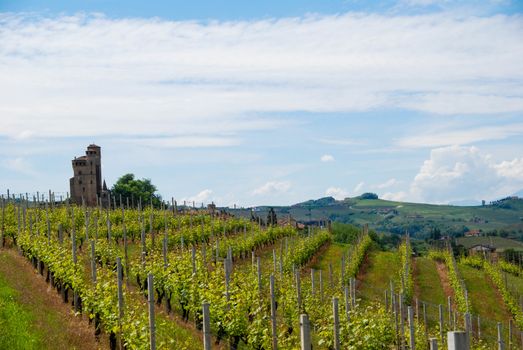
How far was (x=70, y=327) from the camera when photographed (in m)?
15.3

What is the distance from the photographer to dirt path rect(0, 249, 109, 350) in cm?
1403

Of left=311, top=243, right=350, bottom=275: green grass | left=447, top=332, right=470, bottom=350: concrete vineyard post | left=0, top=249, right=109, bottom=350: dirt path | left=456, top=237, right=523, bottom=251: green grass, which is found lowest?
left=456, top=237, right=523, bottom=251: green grass

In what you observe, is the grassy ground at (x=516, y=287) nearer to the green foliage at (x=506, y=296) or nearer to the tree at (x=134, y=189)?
the green foliage at (x=506, y=296)

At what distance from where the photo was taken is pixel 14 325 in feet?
46.7

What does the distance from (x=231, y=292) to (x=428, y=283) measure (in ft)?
87.3

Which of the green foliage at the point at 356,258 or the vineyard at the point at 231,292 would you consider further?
the green foliage at the point at 356,258

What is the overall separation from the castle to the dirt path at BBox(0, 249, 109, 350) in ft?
175

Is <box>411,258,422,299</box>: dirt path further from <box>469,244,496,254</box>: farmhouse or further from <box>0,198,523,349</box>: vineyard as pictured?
<box>469,244,496,254</box>: farmhouse

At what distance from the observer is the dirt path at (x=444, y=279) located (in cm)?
3816

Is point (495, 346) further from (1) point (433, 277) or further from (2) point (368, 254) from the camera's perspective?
(2) point (368, 254)

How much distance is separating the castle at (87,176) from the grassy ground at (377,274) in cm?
3814

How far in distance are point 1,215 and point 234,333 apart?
19.5 metres

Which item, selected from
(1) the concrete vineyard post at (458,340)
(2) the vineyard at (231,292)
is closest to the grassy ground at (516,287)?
(2) the vineyard at (231,292)

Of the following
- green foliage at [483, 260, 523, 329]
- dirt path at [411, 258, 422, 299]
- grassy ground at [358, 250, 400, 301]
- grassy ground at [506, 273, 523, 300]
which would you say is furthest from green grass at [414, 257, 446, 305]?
grassy ground at [506, 273, 523, 300]
